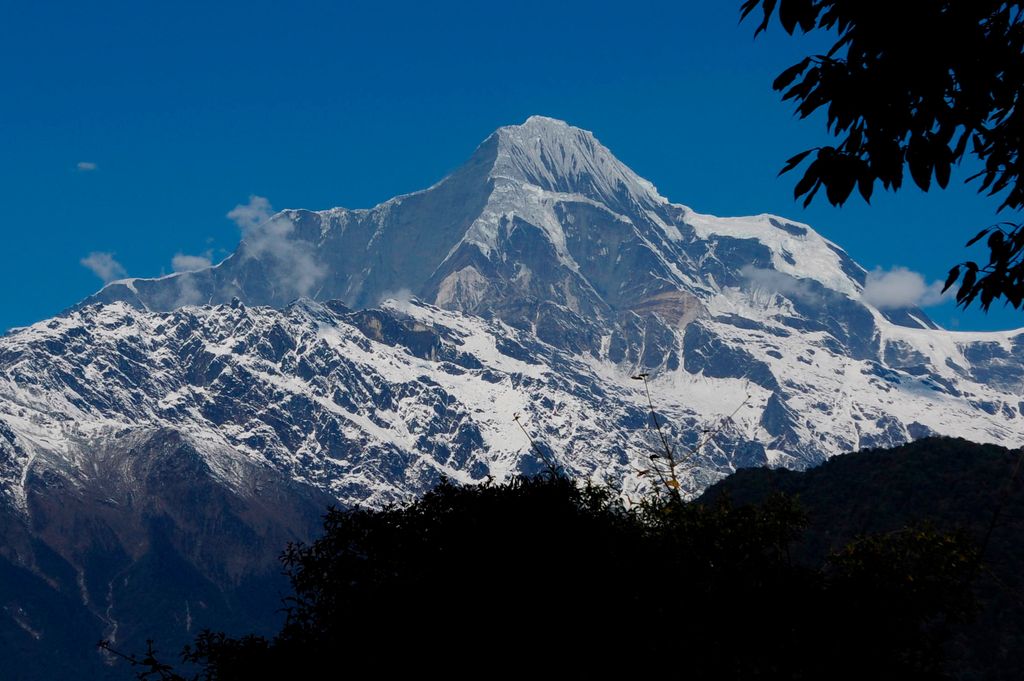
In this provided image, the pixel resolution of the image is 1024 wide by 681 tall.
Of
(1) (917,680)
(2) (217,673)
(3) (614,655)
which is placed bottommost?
(1) (917,680)

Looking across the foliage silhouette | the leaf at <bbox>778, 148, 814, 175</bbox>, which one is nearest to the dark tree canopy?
the leaf at <bbox>778, 148, 814, 175</bbox>

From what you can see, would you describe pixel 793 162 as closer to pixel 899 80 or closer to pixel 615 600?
pixel 899 80

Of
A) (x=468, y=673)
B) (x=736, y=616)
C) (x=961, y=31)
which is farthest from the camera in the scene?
(x=468, y=673)

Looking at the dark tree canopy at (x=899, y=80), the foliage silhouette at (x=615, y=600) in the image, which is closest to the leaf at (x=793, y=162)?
the dark tree canopy at (x=899, y=80)

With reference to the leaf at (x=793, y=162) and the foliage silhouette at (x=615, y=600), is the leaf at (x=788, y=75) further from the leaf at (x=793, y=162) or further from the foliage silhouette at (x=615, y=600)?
the foliage silhouette at (x=615, y=600)

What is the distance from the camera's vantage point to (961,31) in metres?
11.4

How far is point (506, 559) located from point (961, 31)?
22475 mm

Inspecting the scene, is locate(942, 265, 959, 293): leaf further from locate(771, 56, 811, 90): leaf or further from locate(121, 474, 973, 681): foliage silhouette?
locate(121, 474, 973, 681): foliage silhouette

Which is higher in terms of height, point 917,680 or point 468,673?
point 468,673

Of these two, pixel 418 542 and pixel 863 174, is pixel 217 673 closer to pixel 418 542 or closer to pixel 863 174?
pixel 418 542

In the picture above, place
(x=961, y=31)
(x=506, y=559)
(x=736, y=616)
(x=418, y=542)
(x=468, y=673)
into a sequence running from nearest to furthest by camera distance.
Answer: (x=961, y=31) → (x=736, y=616) → (x=468, y=673) → (x=506, y=559) → (x=418, y=542)

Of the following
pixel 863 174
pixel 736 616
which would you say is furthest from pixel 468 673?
pixel 863 174

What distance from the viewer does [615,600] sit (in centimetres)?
2958

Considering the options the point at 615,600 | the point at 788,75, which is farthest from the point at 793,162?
the point at 615,600
